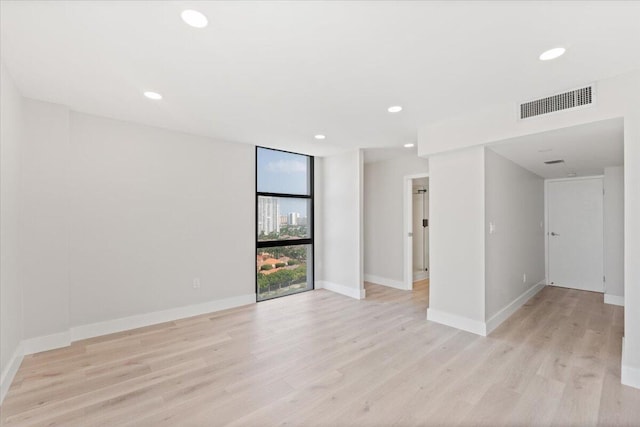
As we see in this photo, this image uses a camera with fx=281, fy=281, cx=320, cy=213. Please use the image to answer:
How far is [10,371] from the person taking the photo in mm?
2271

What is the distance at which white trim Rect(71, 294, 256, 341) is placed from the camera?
3.09m

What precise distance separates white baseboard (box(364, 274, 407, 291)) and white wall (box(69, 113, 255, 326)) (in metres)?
2.51

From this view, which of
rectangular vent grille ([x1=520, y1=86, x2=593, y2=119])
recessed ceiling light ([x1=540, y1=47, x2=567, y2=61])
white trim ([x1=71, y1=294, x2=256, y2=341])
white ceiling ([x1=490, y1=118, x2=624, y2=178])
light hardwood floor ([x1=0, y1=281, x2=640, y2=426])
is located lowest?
light hardwood floor ([x1=0, y1=281, x2=640, y2=426])

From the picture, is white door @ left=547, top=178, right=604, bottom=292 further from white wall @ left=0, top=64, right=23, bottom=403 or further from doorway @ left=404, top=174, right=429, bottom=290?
white wall @ left=0, top=64, right=23, bottom=403

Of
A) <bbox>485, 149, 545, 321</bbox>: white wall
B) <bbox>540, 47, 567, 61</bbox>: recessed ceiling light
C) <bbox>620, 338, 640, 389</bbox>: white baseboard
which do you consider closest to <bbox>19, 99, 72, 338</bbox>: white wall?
<bbox>540, 47, 567, 61</bbox>: recessed ceiling light

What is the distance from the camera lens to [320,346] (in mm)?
2861

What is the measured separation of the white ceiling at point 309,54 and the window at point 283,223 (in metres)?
1.69

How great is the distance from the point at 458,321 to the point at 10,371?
427cm

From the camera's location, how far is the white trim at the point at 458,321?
314cm

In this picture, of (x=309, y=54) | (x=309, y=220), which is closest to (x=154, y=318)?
(x=309, y=220)

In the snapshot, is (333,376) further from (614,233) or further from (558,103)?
(614,233)

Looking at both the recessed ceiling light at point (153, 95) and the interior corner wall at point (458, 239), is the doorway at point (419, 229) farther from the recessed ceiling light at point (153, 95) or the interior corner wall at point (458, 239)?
the recessed ceiling light at point (153, 95)

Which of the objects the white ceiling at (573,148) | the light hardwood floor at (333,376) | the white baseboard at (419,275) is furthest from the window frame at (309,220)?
the white ceiling at (573,148)

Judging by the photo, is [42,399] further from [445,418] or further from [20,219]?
A: [445,418]
